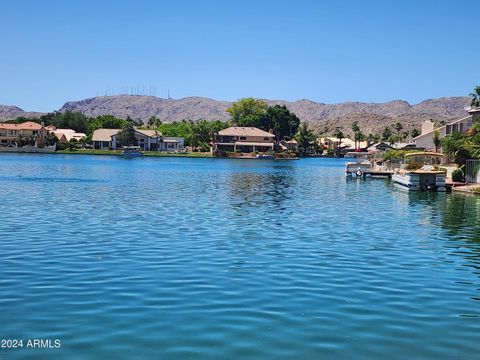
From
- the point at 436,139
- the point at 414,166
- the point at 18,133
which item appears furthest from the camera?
the point at 18,133

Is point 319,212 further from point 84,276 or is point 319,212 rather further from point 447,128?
point 447,128

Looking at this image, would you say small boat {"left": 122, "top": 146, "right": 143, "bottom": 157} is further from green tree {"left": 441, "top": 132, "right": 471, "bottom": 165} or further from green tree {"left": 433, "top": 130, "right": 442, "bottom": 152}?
green tree {"left": 441, "top": 132, "right": 471, "bottom": 165}

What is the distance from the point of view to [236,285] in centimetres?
1556

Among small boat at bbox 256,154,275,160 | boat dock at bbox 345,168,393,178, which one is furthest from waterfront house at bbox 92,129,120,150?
boat dock at bbox 345,168,393,178

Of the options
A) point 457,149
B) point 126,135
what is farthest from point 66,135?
point 457,149

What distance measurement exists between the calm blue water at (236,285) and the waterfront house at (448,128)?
6056 cm

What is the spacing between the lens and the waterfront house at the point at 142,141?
177875 millimetres

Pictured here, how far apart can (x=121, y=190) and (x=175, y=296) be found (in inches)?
1386

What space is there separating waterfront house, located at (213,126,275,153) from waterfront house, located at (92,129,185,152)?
1870 cm

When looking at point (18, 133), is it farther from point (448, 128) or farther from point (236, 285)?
point (236, 285)

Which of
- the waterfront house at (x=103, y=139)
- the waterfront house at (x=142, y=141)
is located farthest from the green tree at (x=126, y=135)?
the waterfront house at (x=103, y=139)

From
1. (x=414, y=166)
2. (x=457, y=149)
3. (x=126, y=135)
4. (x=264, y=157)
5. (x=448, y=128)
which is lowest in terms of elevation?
(x=414, y=166)

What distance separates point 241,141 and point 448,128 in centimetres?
8654

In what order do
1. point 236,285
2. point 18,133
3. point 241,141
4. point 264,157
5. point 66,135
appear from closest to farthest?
point 236,285
point 264,157
point 18,133
point 241,141
point 66,135
